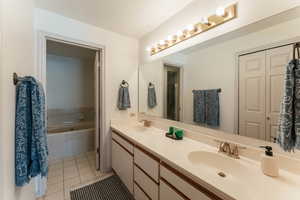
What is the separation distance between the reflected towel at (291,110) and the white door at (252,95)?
29cm

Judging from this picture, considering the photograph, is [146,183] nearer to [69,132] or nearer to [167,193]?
[167,193]

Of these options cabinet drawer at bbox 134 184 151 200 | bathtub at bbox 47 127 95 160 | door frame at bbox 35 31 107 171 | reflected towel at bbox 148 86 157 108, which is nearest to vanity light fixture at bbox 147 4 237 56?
reflected towel at bbox 148 86 157 108

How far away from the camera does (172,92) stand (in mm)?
1883

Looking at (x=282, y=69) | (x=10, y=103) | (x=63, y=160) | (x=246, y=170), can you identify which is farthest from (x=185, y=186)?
(x=63, y=160)

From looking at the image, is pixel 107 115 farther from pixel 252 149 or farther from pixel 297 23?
pixel 297 23

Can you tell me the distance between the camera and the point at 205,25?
141 cm

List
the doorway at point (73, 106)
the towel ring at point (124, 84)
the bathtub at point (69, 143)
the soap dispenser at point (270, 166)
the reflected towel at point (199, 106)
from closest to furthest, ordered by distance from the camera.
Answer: the soap dispenser at point (270, 166) → the reflected towel at point (199, 106) → the doorway at point (73, 106) → the towel ring at point (124, 84) → the bathtub at point (69, 143)

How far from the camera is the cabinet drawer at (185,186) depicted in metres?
0.78

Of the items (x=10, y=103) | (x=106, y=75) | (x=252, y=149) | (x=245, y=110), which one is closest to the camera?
(x=10, y=103)

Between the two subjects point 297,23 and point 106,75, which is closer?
point 297,23

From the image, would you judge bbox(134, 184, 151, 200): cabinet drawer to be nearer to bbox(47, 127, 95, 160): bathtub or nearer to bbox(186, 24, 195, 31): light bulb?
bbox(186, 24, 195, 31): light bulb

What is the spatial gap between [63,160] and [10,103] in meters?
2.24

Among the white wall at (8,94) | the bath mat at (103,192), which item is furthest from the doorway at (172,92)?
the white wall at (8,94)

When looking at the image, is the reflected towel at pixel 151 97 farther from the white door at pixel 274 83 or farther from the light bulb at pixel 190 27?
the white door at pixel 274 83
